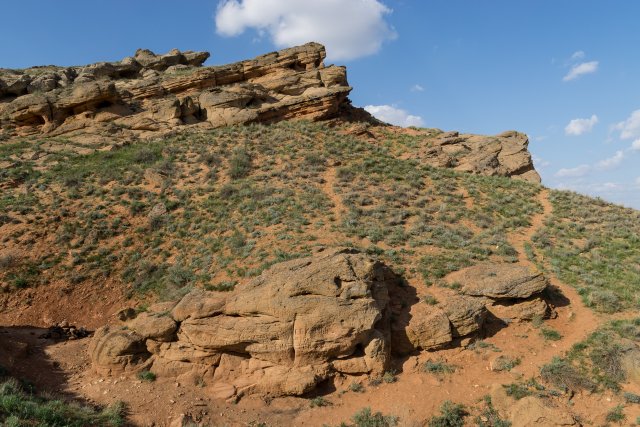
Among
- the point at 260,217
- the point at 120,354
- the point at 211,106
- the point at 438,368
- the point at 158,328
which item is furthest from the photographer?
the point at 211,106

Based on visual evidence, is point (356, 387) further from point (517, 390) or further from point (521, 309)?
point (521, 309)

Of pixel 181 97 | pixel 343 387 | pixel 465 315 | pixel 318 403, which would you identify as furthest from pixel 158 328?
pixel 181 97

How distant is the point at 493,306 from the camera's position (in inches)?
505

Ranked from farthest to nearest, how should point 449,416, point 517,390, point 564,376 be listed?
point 564,376 → point 517,390 → point 449,416

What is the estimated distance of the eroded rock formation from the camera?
10.5 metres

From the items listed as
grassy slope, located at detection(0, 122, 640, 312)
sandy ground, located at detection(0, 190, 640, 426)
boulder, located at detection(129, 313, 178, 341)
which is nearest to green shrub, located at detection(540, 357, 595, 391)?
sandy ground, located at detection(0, 190, 640, 426)

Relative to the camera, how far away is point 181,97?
34.5 metres

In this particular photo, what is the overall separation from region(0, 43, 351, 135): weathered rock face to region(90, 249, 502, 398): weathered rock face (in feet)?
77.9

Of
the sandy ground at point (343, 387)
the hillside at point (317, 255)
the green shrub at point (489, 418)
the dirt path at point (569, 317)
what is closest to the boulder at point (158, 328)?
the hillside at point (317, 255)

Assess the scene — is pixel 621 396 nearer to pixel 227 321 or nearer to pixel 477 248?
pixel 477 248

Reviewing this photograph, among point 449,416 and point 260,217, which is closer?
point 449,416

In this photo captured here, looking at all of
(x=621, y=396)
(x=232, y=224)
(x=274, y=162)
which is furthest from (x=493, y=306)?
(x=274, y=162)

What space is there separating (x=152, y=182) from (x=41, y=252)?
7962 millimetres

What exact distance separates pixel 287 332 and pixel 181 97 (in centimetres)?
3043
